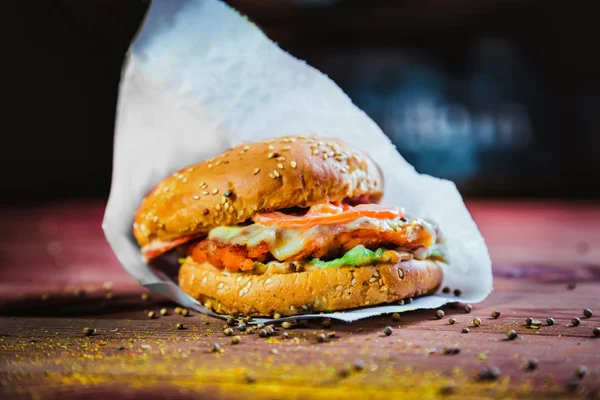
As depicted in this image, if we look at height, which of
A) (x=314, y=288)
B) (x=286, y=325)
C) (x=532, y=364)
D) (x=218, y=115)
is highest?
(x=218, y=115)

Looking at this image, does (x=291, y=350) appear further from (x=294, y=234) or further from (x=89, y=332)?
(x=89, y=332)

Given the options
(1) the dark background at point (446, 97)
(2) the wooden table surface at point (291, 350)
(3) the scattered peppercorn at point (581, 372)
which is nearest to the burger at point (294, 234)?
(2) the wooden table surface at point (291, 350)

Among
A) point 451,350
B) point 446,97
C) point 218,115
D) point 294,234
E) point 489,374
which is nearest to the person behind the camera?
point 489,374

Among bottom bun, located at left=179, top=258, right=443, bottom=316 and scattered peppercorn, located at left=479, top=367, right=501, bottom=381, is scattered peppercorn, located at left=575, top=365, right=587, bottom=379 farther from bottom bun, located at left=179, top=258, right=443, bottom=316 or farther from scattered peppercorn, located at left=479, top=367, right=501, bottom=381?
bottom bun, located at left=179, top=258, right=443, bottom=316

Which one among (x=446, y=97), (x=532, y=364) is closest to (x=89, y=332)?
(x=532, y=364)

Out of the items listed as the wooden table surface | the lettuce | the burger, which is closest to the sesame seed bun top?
the burger
